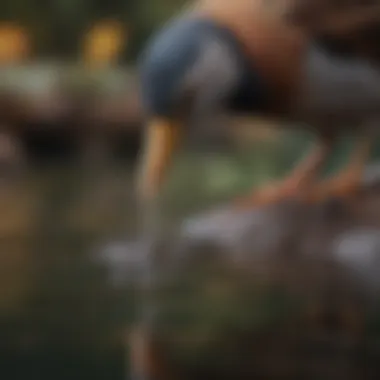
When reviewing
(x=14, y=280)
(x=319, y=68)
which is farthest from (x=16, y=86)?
(x=319, y=68)

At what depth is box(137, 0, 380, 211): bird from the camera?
101 centimetres

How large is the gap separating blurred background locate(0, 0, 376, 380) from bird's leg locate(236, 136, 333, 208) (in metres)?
0.01

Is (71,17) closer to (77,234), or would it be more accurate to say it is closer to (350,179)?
(77,234)

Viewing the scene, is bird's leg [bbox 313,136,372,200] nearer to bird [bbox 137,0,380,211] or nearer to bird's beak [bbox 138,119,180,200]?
bird [bbox 137,0,380,211]

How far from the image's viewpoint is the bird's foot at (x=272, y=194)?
103 cm

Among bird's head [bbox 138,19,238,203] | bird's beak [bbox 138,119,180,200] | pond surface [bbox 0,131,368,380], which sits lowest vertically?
pond surface [bbox 0,131,368,380]

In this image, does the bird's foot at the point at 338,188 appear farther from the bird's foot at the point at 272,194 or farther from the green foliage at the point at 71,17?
the green foliage at the point at 71,17

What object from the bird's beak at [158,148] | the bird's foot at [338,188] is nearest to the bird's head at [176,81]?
the bird's beak at [158,148]

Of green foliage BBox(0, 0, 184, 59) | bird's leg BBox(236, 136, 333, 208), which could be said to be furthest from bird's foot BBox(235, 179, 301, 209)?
green foliage BBox(0, 0, 184, 59)

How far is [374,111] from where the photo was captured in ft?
3.36

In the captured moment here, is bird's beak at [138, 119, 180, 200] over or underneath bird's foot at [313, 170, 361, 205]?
over

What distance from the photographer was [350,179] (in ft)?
3.39

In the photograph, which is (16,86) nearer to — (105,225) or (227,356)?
(105,225)

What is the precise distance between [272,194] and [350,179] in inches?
3.1
